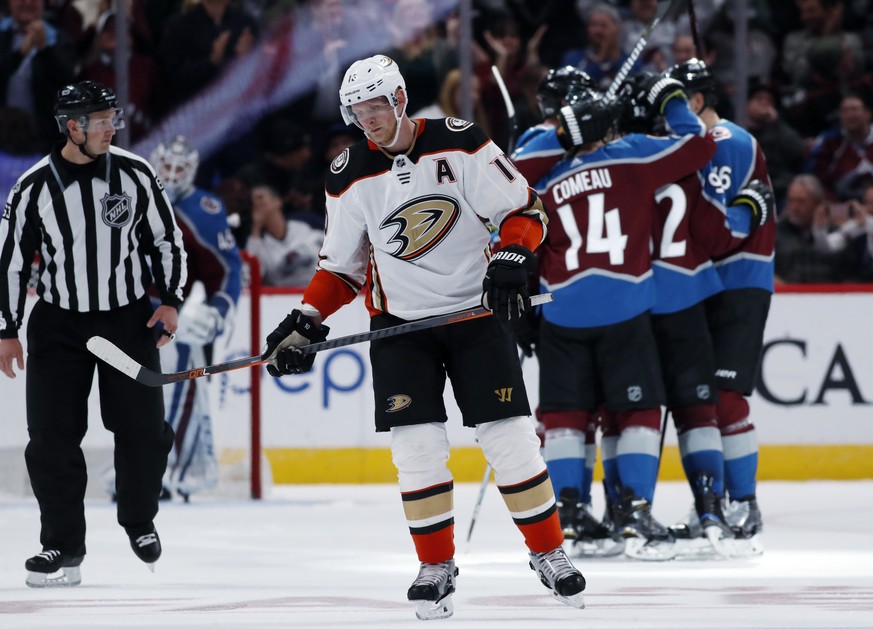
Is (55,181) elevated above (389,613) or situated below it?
above

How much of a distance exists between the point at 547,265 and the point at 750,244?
2.36ft

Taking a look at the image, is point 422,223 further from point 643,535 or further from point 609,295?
point 643,535

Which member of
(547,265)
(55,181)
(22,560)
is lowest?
(22,560)

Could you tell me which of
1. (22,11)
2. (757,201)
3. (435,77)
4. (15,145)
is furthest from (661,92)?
(22,11)

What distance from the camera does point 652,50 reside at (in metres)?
8.05

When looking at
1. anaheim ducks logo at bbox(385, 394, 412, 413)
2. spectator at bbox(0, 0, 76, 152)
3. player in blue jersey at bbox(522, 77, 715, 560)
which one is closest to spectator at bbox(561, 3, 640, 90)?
spectator at bbox(0, 0, 76, 152)

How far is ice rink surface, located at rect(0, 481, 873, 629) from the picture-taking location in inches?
142

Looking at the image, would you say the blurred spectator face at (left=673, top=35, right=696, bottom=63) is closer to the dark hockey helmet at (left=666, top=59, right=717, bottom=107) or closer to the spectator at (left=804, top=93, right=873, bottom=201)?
the spectator at (left=804, top=93, right=873, bottom=201)

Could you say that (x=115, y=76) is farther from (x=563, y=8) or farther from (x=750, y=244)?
(x=750, y=244)

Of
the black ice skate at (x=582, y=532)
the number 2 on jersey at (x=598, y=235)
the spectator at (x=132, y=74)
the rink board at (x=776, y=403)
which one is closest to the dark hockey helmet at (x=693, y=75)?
the number 2 on jersey at (x=598, y=235)

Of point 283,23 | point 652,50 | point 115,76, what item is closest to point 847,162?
point 652,50

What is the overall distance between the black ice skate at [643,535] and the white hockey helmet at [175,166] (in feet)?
7.96

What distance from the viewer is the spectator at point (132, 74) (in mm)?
7473

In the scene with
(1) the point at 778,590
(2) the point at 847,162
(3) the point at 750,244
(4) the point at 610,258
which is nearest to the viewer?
(1) the point at 778,590
